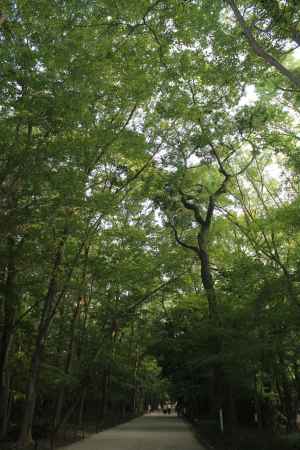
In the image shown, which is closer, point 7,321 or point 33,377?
point 33,377

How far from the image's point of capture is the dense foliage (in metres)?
8.73

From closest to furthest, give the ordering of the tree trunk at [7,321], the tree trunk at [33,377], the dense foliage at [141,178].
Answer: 1. the dense foliage at [141,178]
2. the tree trunk at [7,321]
3. the tree trunk at [33,377]

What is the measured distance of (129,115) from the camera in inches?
526

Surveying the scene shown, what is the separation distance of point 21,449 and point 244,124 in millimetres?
12521

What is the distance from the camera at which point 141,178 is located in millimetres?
16156

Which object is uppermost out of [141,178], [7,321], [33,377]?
[141,178]

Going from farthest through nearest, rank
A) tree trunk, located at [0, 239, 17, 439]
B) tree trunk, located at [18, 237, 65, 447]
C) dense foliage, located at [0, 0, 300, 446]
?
1. tree trunk, located at [18, 237, 65, 447]
2. tree trunk, located at [0, 239, 17, 439]
3. dense foliage, located at [0, 0, 300, 446]

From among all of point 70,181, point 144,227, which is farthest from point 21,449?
point 144,227

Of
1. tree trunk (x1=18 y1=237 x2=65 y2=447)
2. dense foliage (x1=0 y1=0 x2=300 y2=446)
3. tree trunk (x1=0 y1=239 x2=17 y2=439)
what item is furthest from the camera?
tree trunk (x1=18 y1=237 x2=65 y2=447)

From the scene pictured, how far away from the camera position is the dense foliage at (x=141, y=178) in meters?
8.73

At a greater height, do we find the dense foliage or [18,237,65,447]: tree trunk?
the dense foliage

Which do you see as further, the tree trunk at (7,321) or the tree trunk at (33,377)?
the tree trunk at (33,377)

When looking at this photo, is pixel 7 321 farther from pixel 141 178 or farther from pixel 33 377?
pixel 141 178

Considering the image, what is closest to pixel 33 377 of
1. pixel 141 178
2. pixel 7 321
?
pixel 7 321
